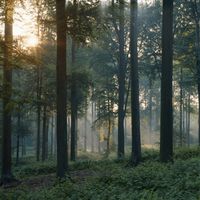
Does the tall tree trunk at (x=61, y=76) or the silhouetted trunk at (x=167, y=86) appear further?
the silhouetted trunk at (x=167, y=86)

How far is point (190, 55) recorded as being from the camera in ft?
105

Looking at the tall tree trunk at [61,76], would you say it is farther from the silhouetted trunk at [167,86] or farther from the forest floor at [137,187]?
the silhouetted trunk at [167,86]

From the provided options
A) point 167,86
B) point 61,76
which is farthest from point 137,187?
point 167,86

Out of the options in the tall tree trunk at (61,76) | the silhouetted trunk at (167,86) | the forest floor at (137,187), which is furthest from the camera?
the silhouetted trunk at (167,86)

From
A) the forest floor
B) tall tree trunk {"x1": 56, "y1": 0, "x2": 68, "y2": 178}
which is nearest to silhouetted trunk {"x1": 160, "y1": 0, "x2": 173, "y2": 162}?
the forest floor

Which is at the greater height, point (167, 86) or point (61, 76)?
point (61, 76)

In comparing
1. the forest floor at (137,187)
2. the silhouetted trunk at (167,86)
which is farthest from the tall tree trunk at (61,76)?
the silhouetted trunk at (167,86)

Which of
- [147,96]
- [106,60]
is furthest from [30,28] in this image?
[147,96]

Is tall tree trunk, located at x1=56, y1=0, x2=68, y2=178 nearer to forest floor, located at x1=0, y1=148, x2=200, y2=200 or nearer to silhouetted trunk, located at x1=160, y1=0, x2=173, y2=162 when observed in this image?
forest floor, located at x1=0, y1=148, x2=200, y2=200

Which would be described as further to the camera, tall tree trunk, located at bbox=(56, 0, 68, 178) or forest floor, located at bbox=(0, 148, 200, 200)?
tall tree trunk, located at bbox=(56, 0, 68, 178)

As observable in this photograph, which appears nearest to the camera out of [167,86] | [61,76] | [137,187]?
[137,187]

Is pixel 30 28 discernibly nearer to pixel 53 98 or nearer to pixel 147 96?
pixel 53 98

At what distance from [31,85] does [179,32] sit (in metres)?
12.6

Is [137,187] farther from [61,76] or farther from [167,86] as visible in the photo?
[167,86]
